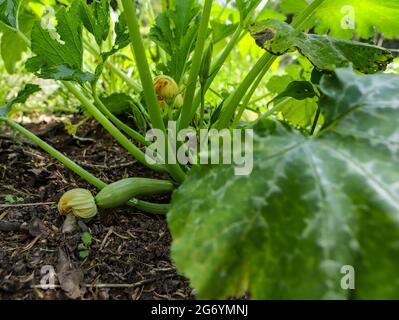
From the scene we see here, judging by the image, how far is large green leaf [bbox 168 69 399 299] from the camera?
734mm

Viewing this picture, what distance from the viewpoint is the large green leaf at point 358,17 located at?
4.97 feet

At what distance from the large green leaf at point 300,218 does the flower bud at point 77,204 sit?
0.45 metres

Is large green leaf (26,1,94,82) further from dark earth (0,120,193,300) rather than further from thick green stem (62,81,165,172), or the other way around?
dark earth (0,120,193,300)

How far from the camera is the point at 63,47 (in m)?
1.21

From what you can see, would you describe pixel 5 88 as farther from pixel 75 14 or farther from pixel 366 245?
pixel 366 245

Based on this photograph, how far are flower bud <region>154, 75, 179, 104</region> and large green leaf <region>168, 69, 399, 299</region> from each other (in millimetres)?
433

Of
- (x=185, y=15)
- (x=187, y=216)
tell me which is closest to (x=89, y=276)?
(x=187, y=216)

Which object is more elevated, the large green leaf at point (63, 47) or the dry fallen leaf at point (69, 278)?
the large green leaf at point (63, 47)

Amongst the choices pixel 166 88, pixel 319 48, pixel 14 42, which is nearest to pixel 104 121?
pixel 166 88

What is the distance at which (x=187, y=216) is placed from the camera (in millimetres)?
853

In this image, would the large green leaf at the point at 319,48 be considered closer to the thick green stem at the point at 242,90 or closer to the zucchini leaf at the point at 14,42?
the thick green stem at the point at 242,90

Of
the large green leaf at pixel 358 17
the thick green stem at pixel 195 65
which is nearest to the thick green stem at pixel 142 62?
the thick green stem at pixel 195 65

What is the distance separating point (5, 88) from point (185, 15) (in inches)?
62.1

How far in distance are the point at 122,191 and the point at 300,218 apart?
2.07ft
